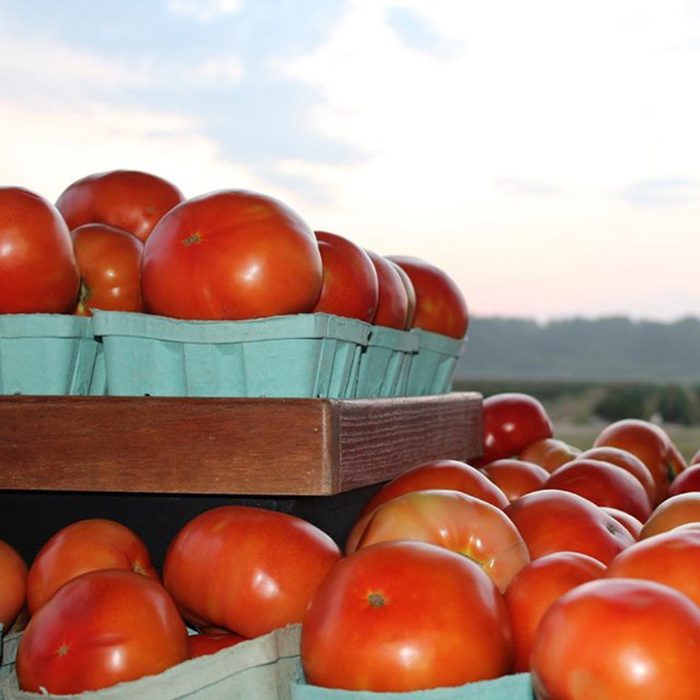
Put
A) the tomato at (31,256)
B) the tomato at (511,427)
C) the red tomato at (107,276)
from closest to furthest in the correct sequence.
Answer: the tomato at (31,256) → the red tomato at (107,276) → the tomato at (511,427)

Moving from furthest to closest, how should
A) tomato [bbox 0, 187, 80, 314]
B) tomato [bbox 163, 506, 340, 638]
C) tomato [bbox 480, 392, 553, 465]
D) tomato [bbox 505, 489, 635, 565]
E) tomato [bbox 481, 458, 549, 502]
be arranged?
tomato [bbox 480, 392, 553, 465]
tomato [bbox 481, 458, 549, 502]
tomato [bbox 0, 187, 80, 314]
tomato [bbox 505, 489, 635, 565]
tomato [bbox 163, 506, 340, 638]

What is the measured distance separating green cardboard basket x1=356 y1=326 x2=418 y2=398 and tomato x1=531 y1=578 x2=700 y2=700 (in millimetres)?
597

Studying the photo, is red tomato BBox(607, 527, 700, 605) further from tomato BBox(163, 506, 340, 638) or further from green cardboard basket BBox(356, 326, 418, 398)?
green cardboard basket BBox(356, 326, 418, 398)

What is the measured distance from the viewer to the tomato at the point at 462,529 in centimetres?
99

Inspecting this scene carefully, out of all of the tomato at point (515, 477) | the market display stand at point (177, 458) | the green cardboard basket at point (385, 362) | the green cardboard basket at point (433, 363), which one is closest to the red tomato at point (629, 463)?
the tomato at point (515, 477)

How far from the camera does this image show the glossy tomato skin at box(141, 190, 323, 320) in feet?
3.69

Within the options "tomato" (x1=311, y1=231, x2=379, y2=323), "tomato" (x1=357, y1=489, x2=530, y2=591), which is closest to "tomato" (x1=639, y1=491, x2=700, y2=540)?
"tomato" (x1=357, y1=489, x2=530, y2=591)

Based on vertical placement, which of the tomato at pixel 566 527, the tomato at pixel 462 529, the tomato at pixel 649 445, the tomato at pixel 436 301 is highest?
the tomato at pixel 436 301

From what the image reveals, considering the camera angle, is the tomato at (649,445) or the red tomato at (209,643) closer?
the red tomato at (209,643)

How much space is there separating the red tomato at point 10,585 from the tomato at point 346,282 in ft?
1.41

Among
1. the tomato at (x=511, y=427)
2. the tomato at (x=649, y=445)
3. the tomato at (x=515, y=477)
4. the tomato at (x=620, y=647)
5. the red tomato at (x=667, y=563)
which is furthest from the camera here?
the tomato at (x=511, y=427)

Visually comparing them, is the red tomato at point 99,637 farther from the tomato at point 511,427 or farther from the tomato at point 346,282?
the tomato at point 511,427

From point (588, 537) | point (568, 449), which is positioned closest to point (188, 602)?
point (588, 537)

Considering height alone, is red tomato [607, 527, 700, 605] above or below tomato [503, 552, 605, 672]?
above
